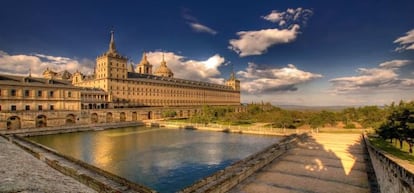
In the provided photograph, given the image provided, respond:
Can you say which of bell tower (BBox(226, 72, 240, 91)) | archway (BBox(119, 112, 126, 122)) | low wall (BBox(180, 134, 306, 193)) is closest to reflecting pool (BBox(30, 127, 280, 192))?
low wall (BBox(180, 134, 306, 193))

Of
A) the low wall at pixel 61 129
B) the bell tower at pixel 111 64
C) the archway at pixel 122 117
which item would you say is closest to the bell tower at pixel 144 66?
the bell tower at pixel 111 64

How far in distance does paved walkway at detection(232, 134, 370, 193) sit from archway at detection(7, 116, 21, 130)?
45.9 meters

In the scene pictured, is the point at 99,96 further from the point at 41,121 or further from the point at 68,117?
the point at 41,121

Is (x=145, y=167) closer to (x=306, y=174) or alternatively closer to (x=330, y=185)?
(x=306, y=174)

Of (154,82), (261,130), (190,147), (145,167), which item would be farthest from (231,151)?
(154,82)

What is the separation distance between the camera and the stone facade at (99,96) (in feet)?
138

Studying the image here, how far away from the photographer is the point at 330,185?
13789 mm

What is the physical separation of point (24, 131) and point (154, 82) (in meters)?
44.7

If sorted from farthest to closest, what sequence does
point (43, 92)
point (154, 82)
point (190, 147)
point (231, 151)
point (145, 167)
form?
1. point (154, 82)
2. point (43, 92)
3. point (190, 147)
4. point (231, 151)
5. point (145, 167)

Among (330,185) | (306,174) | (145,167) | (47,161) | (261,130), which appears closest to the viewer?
(330,185)

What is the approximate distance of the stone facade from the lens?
4197 centimetres

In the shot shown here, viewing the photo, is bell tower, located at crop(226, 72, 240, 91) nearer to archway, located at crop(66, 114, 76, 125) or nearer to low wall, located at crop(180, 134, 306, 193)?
archway, located at crop(66, 114, 76, 125)

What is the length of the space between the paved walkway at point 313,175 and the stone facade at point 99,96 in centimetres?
4557

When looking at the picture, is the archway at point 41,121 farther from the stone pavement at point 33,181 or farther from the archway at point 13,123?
the stone pavement at point 33,181
